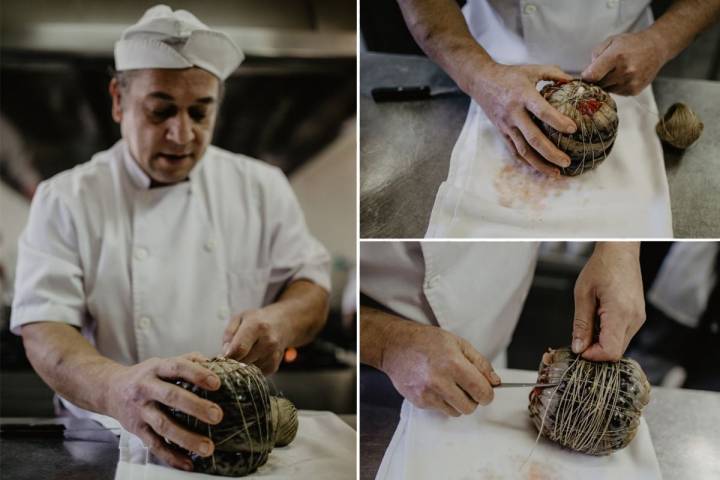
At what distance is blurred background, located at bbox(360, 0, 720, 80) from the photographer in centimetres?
157

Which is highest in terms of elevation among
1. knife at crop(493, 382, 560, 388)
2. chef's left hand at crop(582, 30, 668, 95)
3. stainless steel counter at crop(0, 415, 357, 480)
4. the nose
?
chef's left hand at crop(582, 30, 668, 95)

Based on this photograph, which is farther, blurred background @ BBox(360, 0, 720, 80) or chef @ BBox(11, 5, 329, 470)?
blurred background @ BBox(360, 0, 720, 80)

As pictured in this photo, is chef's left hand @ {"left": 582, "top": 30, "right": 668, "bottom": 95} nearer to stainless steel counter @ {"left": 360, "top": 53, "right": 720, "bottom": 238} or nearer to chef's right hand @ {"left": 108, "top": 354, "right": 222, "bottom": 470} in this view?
stainless steel counter @ {"left": 360, "top": 53, "right": 720, "bottom": 238}

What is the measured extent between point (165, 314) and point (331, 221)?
1.36 feet

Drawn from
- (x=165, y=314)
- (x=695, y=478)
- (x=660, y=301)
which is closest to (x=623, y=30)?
(x=660, y=301)

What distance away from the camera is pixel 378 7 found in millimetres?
1569

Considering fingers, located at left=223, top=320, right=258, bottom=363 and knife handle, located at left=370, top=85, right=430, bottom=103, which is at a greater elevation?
knife handle, located at left=370, top=85, right=430, bottom=103

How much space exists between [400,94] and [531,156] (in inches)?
13.6

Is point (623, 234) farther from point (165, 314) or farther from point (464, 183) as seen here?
point (165, 314)

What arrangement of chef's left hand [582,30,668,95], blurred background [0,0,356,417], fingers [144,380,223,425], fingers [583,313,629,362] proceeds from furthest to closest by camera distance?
1. blurred background [0,0,356,417]
2. chef's left hand [582,30,668,95]
3. fingers [583,313,629,362]
4. fingers [144,380,223,425]

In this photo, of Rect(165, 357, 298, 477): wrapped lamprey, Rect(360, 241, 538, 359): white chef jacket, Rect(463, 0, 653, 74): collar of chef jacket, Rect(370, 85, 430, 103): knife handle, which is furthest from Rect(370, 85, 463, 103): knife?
Rect(165, 357, 298, 477): wrapped lamprey

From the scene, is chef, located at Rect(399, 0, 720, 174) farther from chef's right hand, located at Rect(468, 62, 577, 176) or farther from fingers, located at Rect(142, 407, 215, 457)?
fingers, located at Rect(142, 407, 215, 457)

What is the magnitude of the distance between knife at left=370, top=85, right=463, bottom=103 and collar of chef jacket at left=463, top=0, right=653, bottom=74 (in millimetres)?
132

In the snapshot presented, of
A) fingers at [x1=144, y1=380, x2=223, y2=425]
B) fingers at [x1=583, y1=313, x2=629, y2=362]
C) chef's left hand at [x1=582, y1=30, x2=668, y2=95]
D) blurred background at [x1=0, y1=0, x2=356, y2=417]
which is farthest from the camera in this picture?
blurred background at [x1=0, y1=0, x2=356, y2=417]
